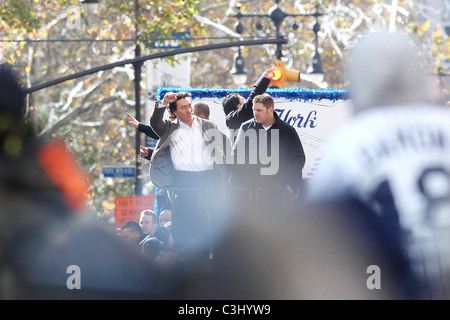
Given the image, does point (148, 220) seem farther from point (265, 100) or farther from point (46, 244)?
point (46, 244)

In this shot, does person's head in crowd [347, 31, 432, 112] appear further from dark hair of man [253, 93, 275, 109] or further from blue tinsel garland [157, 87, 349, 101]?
blue tinsel garland [157, 87, 349, 101]

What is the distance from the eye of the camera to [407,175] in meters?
3.72

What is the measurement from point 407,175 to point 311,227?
1.83ft

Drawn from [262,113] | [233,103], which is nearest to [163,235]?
[262,113]

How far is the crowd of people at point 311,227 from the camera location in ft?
12.3

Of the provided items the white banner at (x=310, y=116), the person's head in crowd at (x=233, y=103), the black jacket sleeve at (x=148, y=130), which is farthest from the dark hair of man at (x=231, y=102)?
the white banner at (x=310, y=116)

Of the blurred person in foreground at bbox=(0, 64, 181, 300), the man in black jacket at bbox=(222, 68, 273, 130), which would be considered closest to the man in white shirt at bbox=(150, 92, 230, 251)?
the man in black jacket at bbox=(222, 68, 273, 130)

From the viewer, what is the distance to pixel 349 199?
3.80 m

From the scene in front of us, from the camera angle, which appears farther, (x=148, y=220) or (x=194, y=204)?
(x=148, y=220)

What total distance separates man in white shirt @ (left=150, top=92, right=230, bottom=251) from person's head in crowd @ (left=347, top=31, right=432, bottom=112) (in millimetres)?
4239

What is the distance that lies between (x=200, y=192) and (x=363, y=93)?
14.9 feet

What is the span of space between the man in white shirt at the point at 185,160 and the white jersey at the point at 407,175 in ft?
14.4
